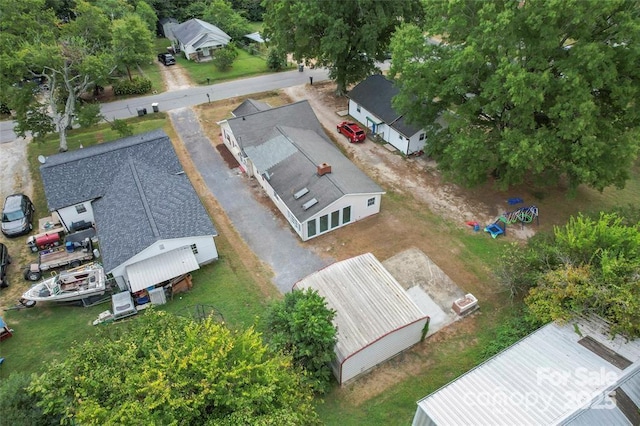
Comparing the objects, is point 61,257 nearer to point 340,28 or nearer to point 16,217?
point 16,217

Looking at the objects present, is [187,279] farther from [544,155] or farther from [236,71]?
[236,71]

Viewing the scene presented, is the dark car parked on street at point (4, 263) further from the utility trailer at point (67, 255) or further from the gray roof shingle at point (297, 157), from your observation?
the gray roof shingle at point (297, 157)

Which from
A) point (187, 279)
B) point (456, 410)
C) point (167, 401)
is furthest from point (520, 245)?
point (167, 401)

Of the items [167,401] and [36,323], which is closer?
[167,401]

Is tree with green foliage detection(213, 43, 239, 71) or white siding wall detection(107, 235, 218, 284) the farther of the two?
tree with green foliage detection(213, 43, 239, 71)

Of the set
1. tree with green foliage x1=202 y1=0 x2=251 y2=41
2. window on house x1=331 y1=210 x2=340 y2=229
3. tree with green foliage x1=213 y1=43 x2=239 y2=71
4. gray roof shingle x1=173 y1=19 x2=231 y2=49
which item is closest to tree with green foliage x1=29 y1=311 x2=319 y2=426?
window on house x1=331 y1=210 x2=340 y2=229

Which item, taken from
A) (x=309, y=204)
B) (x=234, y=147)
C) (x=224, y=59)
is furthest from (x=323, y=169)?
(x=224, y=59)

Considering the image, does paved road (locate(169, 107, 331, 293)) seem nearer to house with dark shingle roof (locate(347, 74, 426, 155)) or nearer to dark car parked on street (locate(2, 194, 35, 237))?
dark car parked on street (locate(2, 194, 35, 237))
